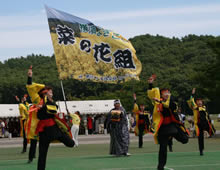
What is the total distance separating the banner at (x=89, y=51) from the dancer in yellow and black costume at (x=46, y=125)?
35.3 ft

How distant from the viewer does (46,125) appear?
35.3 feet

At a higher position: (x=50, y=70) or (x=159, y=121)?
(x=50, y=70)

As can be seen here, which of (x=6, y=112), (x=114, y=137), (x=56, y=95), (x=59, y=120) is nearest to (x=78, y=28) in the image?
(x=114, y=137)

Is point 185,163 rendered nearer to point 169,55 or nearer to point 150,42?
point 169,55

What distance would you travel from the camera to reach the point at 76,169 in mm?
12883

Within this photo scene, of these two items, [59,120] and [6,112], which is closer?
[59,120]

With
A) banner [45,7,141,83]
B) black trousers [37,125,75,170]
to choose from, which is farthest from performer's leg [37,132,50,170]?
banner [45,7,141,83]

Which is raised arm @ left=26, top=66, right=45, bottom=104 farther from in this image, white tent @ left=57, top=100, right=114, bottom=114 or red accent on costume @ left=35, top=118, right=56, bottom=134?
white tent @ left=57, top=100, right=114, bottom=114

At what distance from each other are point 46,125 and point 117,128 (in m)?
6.99

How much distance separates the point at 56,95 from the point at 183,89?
76.0 feet

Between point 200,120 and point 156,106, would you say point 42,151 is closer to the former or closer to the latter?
point 156,106

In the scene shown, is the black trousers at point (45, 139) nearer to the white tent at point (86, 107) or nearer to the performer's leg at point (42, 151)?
the performer's leg at point (42, 151)

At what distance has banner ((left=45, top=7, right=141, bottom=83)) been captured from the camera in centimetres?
2245

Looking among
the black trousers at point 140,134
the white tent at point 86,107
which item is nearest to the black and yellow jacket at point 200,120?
the black trousers at point 140,134
